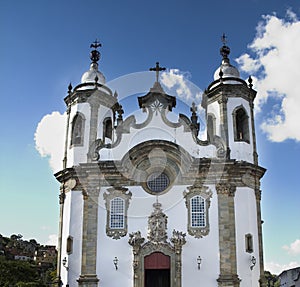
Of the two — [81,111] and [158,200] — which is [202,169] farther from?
[81,111]

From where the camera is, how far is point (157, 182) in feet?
75.3

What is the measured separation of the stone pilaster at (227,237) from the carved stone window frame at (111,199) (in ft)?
15.1

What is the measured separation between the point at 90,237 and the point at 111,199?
2.15 meters

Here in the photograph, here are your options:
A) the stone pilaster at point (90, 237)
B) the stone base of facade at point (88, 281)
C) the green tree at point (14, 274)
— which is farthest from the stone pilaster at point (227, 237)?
the green tree at point (14, 274)

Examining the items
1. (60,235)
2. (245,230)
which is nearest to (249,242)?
(245,230)

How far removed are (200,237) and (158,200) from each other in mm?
2746

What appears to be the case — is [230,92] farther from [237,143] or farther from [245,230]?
[245,230]

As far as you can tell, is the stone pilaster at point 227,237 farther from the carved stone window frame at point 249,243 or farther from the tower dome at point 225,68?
the tower dome at point 225,68

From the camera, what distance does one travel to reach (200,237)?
21406 mm

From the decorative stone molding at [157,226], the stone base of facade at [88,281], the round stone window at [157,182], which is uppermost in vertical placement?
the round stone window at [157,182]

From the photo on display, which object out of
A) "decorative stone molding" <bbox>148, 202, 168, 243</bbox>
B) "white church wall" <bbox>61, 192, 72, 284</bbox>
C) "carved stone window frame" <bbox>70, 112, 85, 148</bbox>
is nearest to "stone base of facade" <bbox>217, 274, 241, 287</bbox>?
"decorative stone molding" <bbox>148, 202, 168, 243</bbox>

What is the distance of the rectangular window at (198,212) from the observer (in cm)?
2172

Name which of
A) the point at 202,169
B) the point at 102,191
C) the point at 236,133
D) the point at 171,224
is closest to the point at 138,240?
the point at 171,224

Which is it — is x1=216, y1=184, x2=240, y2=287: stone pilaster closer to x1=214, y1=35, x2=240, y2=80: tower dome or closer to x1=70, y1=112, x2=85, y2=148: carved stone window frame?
x1=214, y1=35, x2=240, y2=80: tower dome
